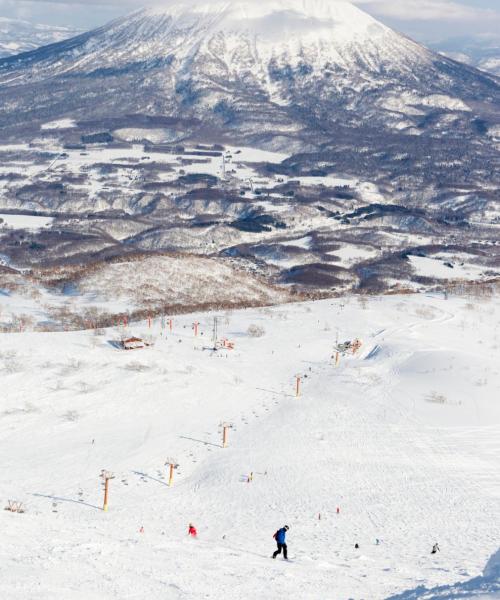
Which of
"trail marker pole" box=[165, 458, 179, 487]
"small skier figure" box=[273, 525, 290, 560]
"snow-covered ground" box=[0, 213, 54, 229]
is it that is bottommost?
"snow-covered ground" box=[0, 213, 54, 229]

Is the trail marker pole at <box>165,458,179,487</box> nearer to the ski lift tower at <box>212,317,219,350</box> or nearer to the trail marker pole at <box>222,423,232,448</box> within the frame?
the trail marker pole at <box>222,423,232,448</box>

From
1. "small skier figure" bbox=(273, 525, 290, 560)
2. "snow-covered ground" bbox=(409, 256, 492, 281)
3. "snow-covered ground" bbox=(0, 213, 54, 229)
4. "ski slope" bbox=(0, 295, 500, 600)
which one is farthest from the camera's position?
"snow-covered ground" bbox=(0, 213, 54, 229)

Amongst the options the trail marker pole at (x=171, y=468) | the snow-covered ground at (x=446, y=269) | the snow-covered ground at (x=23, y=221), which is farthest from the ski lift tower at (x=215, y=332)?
the snow-covered ground at (x=23, y=221)

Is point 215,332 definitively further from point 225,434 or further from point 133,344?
point 225,434

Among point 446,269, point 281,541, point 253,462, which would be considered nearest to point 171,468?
point 253,462

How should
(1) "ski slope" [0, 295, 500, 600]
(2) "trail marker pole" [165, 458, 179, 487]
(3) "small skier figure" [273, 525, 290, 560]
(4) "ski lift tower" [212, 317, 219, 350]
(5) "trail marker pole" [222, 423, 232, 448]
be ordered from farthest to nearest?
(4) "ski lift tower" [212, 317, 219, 350]
(5) "trail marker pole" [222, 423, 232, 448]
(2) "trail marker pole" [165, 458, 179, 487]
(3) "small skier figure" [273, 525, 290, 560]
(1) "ski slope" [0, 295, 500, 600]

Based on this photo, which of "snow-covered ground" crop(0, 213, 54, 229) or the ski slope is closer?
the ski slope

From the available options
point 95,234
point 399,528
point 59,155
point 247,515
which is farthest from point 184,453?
point 59,155

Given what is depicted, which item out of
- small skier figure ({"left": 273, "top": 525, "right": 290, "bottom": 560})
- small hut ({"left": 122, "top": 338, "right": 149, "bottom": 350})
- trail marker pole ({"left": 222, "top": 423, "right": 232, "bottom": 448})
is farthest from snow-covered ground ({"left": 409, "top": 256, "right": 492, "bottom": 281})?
small skier figure ({"left": 273, "top": 525, "right": 290, "bottom": 560})
